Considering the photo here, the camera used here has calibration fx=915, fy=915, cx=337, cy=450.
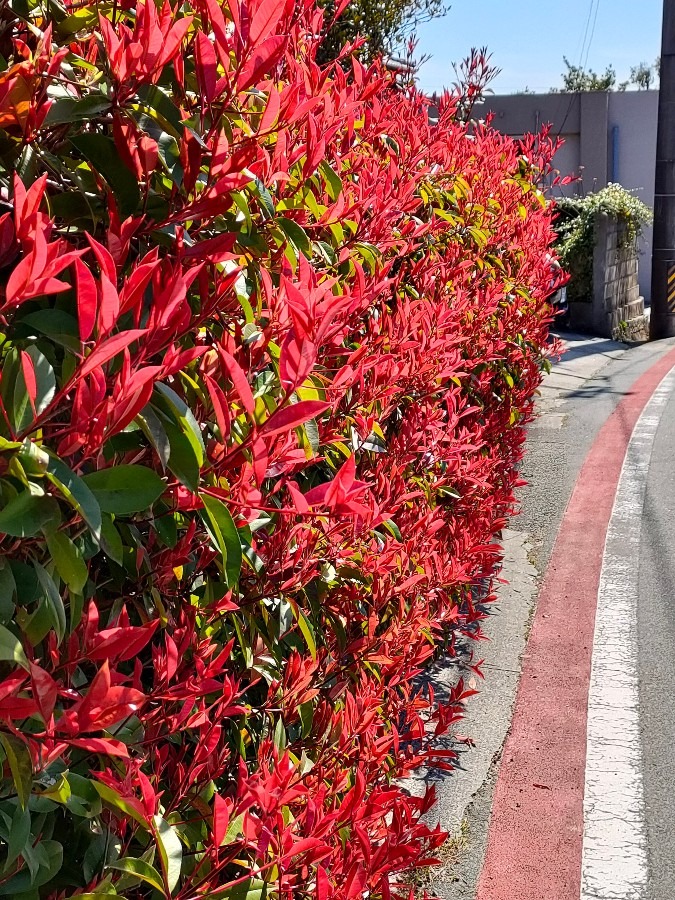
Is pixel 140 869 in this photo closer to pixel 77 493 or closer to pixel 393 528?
pixel 77 493

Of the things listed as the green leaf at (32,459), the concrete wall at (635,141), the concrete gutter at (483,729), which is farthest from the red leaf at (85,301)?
the concrete wall at (635,141)

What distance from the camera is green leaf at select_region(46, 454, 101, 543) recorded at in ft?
2.94

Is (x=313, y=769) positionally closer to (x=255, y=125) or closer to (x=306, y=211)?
(x=306, y=211)

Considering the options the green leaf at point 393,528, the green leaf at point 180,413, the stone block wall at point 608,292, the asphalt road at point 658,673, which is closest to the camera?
the green leaf at point 180,413

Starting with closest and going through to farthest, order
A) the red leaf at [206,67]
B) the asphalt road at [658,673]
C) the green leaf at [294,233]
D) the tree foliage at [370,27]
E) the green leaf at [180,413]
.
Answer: the green leaf at [180,413]
the red leaf at [206,67]
the green leaf at [294,233]
the asphalt road at [658,673]
the tree foliage at [370,27]

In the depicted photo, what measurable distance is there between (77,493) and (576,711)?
3.51 metres

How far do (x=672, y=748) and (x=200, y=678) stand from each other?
9.77 ft

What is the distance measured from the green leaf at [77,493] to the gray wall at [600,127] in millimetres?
28013

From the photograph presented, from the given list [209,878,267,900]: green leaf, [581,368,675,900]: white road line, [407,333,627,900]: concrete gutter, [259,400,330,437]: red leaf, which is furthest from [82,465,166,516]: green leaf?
[581,368,675,900]: white road line

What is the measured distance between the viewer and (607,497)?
7.17 m

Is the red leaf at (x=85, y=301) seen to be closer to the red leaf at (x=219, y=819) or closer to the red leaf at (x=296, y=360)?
the red leaf at (x=296, y=360)

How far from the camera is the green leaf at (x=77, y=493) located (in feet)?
2.94

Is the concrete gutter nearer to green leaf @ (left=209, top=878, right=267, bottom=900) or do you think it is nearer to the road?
the road

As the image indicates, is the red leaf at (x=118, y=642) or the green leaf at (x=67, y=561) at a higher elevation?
the green leaf at (x=67, y=561)
